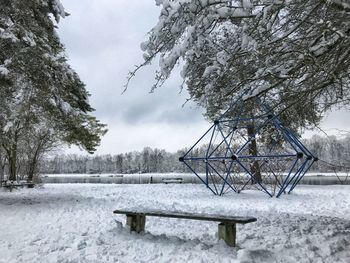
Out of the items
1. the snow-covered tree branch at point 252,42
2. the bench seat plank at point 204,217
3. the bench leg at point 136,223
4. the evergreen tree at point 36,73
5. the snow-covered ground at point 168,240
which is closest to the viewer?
the snow-covered tree branch at point 252,42

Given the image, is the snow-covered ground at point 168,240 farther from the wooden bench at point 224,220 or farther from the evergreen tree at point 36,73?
the evergreen tree at point 36,73

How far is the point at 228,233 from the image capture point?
5227 mm

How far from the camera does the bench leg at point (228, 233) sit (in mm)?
5197

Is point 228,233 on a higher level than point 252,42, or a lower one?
lower

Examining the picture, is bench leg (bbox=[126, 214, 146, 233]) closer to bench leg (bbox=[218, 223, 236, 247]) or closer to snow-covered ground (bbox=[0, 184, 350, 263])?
snow-covered ground (bbox=[0, 184, 350, 263])

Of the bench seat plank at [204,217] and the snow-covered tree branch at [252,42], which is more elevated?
the snow-covered tree branch at [252,42]

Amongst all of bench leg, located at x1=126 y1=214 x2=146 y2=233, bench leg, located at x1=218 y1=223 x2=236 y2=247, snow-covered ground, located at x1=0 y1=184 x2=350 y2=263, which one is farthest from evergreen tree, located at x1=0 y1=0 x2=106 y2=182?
bench leg, located at x1=218 y1=223 x2=236 y2=247

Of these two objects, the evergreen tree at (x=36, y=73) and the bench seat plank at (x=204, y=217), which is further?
the evergreen tree at (x=36, y=73)

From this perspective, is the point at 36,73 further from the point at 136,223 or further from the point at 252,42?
the point at 252,42

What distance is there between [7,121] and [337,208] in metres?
11.1

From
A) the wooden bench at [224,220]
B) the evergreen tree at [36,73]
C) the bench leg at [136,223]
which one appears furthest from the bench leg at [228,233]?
the evergreen tree at [36,73]

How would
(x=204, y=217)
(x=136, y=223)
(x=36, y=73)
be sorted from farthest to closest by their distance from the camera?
(x=36, y=73)
(x=136, y=223)
(x=204, y=217)

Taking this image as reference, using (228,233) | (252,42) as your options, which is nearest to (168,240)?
(228,233)

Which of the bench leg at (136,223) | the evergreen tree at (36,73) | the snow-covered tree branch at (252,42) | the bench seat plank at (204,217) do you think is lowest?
the bench leg at (136,223)
